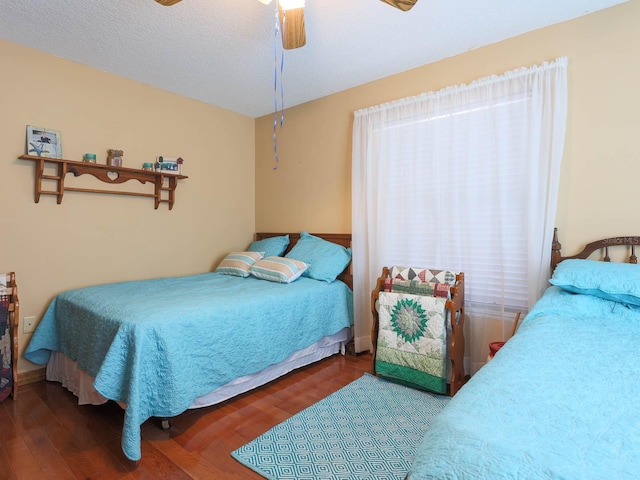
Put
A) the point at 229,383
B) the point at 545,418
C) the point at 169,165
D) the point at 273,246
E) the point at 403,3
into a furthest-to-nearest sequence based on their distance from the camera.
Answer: the point at 273,246 < the point at 169,165 < the point at 229,383 < the point at 403,3 < the point at 545,418

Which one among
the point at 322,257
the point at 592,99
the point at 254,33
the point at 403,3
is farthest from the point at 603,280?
the point at 254,33

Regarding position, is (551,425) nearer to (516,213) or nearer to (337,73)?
(516,213)

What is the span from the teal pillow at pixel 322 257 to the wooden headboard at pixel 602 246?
5.06 ft

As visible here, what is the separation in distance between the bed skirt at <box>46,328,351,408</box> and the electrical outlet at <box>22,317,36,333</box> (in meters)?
0.24

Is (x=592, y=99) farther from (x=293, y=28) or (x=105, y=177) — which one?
(x=105, y=177)

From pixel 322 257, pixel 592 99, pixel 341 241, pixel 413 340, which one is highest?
pixel 592 99

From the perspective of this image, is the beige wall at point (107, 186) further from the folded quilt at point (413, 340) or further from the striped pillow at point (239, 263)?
the folded quilt at point (413, 340)

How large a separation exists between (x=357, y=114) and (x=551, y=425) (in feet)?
9.13

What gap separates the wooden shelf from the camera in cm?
254

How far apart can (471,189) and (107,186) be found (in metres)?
2.88

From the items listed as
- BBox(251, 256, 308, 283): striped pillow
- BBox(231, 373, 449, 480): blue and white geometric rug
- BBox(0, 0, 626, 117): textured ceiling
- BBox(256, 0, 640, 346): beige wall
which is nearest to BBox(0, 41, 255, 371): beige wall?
BBox(0, 0, 626, 117): textured ceiling

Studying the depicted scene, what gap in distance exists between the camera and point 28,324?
2.55 meters

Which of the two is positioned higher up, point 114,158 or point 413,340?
point 114,158

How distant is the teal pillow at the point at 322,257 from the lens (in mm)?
3023
